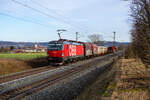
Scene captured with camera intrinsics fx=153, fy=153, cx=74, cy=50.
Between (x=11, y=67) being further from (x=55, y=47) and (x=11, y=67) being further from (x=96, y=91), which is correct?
(x=96, y=91)

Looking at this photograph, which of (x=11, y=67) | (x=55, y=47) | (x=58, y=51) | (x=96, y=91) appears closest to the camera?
(x=96, y=91)

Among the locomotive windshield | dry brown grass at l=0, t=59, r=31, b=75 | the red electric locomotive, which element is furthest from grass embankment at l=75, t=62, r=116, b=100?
dry brown grass at l=0, t=59, r=31, b=75

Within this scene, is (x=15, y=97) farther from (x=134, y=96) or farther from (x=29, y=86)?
(x=134, y=96)

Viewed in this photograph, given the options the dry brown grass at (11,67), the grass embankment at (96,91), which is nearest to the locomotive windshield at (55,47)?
the dry brown grass at (11,67)

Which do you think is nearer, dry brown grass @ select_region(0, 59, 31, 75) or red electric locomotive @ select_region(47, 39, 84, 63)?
dry brown grass @ select_region(0, 59, 31, 75)

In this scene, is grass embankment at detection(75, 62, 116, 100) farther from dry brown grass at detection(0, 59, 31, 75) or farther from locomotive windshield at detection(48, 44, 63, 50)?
dry brown grass at detection(0, 59, 31, 75)

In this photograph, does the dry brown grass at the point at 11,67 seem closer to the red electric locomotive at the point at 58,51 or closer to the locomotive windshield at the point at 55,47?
the red electric locomotive at the point at 58,51

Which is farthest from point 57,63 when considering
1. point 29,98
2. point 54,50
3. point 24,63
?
point 29,98

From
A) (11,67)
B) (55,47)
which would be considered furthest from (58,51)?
(11,67)

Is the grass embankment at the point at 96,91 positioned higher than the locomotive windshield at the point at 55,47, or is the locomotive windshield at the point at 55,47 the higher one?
the locomotive windshield at the point at 55,47

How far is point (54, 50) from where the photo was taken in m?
18.6

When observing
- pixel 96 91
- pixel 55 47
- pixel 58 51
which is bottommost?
pixel 96 91

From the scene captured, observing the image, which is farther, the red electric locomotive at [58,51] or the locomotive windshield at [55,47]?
the locomotive windshield at [55,47]

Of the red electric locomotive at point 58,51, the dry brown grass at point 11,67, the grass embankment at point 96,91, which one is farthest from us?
the red electric locomotive at point 58,51
